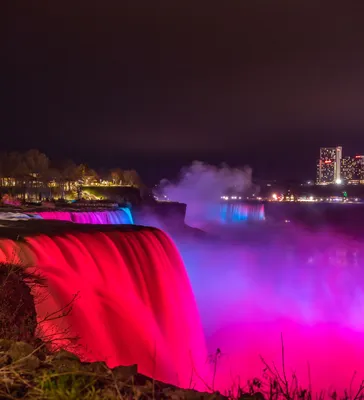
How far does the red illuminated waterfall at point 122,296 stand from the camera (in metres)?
9.35

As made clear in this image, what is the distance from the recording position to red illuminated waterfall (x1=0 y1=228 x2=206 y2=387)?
9352mm

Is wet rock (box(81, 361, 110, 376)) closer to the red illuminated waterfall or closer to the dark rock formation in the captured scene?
the dark rock formation

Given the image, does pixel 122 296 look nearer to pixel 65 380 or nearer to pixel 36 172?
pixel 65 380

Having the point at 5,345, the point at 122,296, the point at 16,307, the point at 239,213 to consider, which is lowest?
the point at 239,213

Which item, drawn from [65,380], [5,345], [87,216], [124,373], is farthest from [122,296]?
[87,216]

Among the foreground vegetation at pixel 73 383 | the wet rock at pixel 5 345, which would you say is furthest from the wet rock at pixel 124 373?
the wet rock at pixel 5 345

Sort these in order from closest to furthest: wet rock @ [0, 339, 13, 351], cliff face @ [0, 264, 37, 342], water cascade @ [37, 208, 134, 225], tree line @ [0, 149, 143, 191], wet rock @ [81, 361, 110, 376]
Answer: wet rock @ [81, 361, 110, 376] → wet rock @ [0, 339, 13, 351] → cliff face @ [0, 264, 37, 342] → water cascade @ [37, 208, 134, 225] → tree line @ [0, 149, 143, 191]

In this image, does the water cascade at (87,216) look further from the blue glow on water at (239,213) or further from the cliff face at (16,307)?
the blue glow on water at (239,213)

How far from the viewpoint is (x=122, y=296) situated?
11.3m

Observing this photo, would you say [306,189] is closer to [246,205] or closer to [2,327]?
[246,205]

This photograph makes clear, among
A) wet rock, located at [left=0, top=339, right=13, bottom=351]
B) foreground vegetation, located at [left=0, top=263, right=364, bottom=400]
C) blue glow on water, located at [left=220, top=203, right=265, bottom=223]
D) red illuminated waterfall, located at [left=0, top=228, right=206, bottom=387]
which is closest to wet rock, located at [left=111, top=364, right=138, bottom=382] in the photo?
foreground vegetation, located at [left=0, top=263, right=364, bottom=400]

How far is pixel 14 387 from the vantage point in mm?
3303

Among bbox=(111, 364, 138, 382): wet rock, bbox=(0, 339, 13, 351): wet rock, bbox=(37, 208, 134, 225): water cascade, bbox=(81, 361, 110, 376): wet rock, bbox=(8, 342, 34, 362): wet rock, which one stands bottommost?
bbox=(37, 208, 134, 225): water cascade

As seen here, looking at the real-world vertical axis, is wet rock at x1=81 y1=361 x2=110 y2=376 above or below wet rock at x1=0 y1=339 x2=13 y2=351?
below
